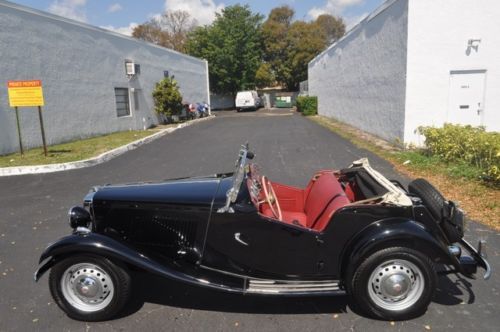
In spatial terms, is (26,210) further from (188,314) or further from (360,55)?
(360,55)

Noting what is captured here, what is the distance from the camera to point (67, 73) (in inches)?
573

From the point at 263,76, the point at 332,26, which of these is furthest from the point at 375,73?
the point at 332,26

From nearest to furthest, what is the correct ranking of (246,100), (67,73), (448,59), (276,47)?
(448,59)
(67,73)
(246,100)
(276,47)

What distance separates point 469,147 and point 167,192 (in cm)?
690

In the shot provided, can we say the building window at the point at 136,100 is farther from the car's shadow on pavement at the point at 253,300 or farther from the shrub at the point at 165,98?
the car's shadow on pavement at the point at 253,300

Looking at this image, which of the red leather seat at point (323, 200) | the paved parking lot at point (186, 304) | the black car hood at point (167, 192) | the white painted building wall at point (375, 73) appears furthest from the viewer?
the white painted building wall at point (375, 73)

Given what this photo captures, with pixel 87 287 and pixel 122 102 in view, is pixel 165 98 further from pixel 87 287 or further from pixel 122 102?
pixel 87 287

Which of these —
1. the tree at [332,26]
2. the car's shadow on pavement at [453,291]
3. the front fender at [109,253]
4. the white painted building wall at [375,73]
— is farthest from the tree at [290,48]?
the front fender at [109,253]

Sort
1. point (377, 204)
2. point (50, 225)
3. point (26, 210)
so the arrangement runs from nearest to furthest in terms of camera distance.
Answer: point (377, 204), point (50, 225), point (26, 210)

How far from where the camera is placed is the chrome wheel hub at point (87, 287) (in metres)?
3.32

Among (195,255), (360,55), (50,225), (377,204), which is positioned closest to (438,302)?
(377,204)

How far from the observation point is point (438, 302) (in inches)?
140

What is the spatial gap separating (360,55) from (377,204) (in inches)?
566

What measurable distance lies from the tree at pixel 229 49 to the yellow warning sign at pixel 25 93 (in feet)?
108
